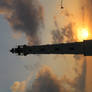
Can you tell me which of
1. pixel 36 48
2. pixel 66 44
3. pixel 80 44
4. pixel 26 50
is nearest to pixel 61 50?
pixel 66 44

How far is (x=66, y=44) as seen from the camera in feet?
197

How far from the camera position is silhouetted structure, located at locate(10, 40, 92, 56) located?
54719 mm

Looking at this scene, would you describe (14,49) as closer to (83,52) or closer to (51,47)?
(51,47)

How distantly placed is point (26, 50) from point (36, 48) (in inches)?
241

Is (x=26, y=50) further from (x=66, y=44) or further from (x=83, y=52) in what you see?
(x=83, y=52)

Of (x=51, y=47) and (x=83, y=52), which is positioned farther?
(x=51, y=47)

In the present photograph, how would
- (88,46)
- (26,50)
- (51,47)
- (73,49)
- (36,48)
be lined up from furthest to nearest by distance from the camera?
(26,50), (36,48), (51,47), (73,49), (88,46)

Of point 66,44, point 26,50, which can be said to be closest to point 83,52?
point 66,44

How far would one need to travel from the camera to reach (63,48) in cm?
6034

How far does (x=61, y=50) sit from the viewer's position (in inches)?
2398

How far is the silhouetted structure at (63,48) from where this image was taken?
54.7 metres

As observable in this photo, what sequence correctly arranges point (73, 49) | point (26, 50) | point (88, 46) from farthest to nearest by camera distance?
point (26, 50) < point (73, 49) < point (88, 46)

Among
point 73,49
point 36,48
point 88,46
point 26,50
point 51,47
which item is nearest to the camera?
point 88,46

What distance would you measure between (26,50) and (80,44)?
79.0ft
